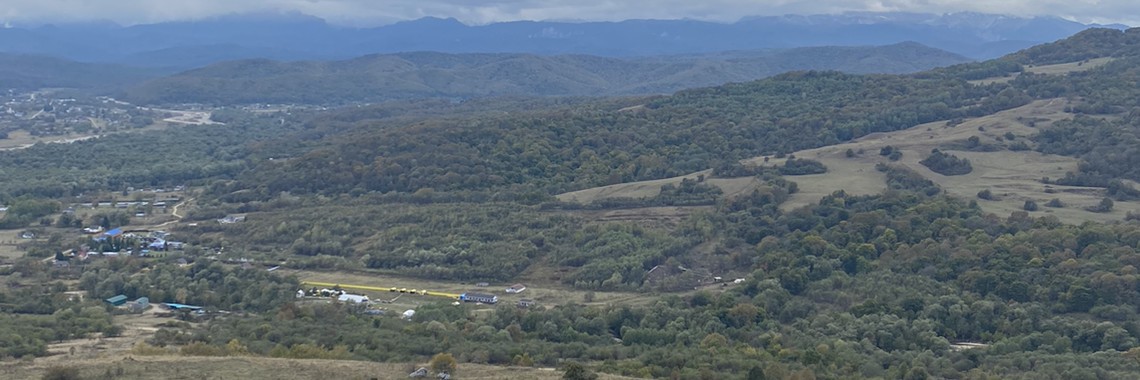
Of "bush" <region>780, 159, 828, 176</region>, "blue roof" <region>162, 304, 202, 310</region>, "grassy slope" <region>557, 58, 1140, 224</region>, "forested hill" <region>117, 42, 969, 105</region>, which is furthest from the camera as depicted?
"forested hill" <region>117, 42, 969, 105</region>

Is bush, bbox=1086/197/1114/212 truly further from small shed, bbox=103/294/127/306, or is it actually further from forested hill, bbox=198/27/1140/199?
small shed, bbox=103/294/127/306

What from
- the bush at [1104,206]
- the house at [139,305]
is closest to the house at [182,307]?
the house at [139,305]

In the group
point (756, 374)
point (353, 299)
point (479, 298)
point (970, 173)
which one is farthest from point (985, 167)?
point (756, 374)

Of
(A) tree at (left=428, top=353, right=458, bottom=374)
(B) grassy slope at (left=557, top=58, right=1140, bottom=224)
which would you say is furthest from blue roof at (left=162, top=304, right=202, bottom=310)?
(B) grassy slope at (left=557, top=58, right=1140, bottom=224)

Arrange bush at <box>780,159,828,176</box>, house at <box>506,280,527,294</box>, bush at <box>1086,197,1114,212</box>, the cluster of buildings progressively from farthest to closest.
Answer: the cluster of buildings < bush at <box>780,159,828,176</box> < bush at <box>1086,197,1114,212</box> < house at <box>506,280,527,294</box>

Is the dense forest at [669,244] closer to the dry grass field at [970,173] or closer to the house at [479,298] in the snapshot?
the dry grass field at [970,173]

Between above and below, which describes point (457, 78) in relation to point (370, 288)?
below

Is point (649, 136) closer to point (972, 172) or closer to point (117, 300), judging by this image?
point (972, 172)
